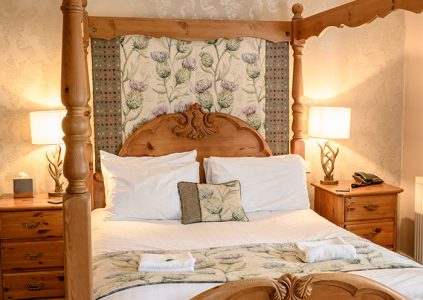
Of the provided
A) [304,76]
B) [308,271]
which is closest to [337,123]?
[304,76]

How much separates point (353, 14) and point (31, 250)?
96.2 inches

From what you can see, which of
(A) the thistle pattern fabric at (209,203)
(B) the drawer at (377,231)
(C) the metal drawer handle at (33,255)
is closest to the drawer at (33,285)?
(C) the metal drawer handle at (33,255)

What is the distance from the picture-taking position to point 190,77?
3.88m

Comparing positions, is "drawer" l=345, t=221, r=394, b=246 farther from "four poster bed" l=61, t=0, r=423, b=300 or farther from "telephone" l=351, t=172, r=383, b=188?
"four poster bed" l=61, t=0, r=423, b=300

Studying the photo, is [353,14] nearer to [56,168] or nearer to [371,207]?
[371,207]

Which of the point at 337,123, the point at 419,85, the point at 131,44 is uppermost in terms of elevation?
the point at 131,44

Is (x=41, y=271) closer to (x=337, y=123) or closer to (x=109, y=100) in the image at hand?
(x=109, y=100)

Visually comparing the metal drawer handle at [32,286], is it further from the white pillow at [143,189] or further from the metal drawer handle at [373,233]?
the metal drawer handle at [373,233]

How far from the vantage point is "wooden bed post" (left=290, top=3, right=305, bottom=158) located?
12.9ft

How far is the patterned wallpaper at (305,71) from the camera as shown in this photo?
148 inches

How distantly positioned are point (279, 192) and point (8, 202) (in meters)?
1.80

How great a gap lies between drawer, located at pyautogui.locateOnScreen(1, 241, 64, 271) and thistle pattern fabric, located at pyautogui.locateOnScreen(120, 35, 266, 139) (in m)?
0.92

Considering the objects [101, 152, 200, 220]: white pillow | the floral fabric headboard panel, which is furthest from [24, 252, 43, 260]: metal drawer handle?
the floral fabric headboard panel

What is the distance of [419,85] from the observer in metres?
4.18
